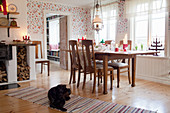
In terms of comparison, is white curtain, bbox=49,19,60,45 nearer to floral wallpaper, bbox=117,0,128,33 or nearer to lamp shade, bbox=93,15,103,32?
floral wallpaper, bbox=117,0,128,33

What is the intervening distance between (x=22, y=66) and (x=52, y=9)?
2.37 metres

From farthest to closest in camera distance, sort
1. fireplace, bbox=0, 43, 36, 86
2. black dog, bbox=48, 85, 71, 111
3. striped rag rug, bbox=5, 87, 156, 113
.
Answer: fireplace, bbox=0, 43, 36, 86, black dog, bbox=48, 85, 71, 111, striped rag rug, bbox=5, 87, 156, 113

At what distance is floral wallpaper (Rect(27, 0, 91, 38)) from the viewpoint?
17.4 feet

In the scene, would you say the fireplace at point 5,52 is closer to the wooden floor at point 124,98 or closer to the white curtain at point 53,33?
the wooden floor at point 124,98

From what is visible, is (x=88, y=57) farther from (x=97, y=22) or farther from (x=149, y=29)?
(x=149, y=29)

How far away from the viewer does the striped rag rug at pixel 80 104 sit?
2.40m

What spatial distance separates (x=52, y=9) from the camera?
5.72 meters

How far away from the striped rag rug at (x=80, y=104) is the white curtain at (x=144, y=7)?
2757mm

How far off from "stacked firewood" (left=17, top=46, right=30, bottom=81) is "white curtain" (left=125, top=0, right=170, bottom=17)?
3061 mm

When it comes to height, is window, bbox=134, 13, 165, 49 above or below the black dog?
above

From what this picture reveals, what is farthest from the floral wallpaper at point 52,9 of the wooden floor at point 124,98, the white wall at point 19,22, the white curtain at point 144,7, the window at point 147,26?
the wooden floor at point 124,98

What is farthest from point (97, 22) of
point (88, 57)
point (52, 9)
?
point (52, 9)

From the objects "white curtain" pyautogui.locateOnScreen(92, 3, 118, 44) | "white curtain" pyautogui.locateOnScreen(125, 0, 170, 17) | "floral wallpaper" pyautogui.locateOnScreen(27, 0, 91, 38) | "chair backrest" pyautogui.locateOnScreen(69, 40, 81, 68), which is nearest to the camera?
"chair backrest" pyautogui.locateOnScreen(69, 40, 81, 68)

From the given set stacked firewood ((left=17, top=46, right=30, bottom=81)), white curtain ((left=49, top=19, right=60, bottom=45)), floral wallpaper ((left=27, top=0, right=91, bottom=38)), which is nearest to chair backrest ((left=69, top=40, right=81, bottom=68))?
stacked firewood ((left=17, top=46, right=30, bottom=81))
